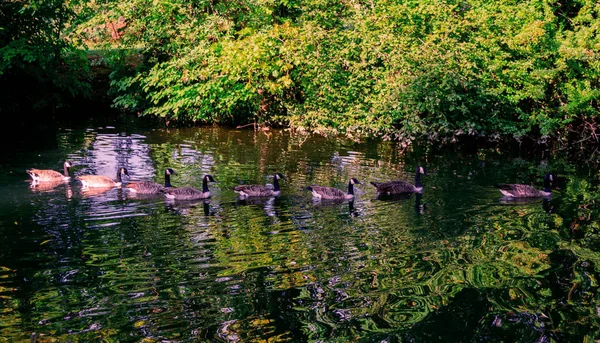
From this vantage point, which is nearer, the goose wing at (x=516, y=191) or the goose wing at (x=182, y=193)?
the goose wing at (x=182, y=193)

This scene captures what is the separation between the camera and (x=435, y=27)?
27641 millimetres

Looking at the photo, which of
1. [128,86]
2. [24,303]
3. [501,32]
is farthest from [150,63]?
[24,303]

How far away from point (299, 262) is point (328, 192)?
592cm

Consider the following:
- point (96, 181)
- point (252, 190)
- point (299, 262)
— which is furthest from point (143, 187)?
point (299, 262)

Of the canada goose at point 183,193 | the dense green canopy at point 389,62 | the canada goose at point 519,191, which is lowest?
the canada goose at point 183,193

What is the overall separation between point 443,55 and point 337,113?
4.92m

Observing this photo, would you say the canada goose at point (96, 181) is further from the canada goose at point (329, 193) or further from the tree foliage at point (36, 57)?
the tree foliage at point (36, 57)

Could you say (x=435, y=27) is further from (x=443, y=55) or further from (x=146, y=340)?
(x=146, y=340)

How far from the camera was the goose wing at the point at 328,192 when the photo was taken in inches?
770

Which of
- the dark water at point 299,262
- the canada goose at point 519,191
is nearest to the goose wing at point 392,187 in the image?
the dark water at point 299,262

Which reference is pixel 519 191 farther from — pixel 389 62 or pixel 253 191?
pixel 389 62

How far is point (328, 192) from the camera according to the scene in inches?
771

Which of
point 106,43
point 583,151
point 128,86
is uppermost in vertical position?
point 106,43

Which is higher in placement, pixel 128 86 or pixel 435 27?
pixel 435 27
